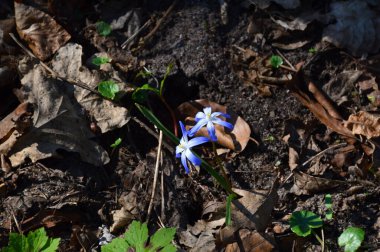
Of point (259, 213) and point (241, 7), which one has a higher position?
point (241, 7)

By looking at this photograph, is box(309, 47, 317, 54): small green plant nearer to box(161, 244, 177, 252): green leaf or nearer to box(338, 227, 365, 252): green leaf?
box(338, 227, 365, 252): green leaf

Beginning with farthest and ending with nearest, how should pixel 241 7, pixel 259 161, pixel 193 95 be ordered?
pixel 241 7 → pixel 193 95 → pixel 259 161

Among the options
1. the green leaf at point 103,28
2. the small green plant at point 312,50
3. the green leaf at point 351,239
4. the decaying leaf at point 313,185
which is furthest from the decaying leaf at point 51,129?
the small green plant at point 312,50

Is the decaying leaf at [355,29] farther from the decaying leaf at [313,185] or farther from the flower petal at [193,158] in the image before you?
the flower petal at [193,158]

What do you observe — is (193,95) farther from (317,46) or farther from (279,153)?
(317,46)

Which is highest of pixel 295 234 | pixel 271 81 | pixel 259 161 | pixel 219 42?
pixel 219 42

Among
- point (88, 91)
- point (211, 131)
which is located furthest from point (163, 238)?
point (88, 91)

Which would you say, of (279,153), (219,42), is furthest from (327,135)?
(219,42)
